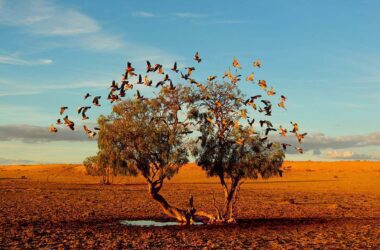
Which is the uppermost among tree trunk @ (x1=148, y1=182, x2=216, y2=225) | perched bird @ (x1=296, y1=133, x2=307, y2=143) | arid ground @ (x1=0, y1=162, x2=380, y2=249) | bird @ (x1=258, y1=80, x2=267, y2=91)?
bird @ (x1=258, y1=80, x2=267, y2=91)

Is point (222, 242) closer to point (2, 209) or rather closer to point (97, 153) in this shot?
point (97, 153)

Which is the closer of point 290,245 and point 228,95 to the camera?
point 290,245

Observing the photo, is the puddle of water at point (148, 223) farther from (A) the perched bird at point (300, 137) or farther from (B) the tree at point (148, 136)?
(A) the perched bird at point (300, 137)

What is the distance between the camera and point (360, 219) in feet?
116

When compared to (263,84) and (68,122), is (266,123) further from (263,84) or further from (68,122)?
(68,122)

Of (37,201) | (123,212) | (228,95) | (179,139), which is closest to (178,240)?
(179,139)

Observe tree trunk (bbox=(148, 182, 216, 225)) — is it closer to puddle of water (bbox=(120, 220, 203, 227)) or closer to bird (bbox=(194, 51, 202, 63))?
puddle of water (bbox=(120, 220, 203, 227))

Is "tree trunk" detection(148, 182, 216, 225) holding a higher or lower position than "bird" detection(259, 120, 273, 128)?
lower

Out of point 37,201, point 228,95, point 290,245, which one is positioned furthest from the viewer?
point 37,201

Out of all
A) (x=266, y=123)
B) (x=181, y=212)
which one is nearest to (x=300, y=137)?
(x=266, y=123)

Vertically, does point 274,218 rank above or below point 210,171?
below

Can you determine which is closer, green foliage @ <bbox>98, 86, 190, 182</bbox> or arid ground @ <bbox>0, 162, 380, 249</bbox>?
arid ground @ <bbox>0, 162, 380, 249</bbox>

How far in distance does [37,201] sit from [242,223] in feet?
80.2

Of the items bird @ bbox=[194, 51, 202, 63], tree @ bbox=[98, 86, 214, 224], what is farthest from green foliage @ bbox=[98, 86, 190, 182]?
bird @ bbox=[194, 51, 202, 63]
